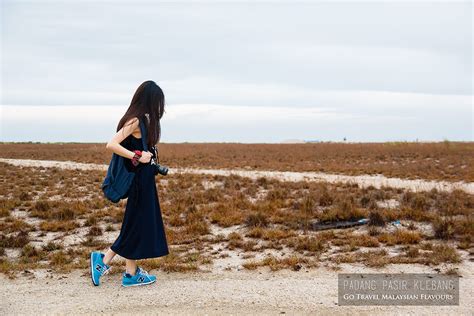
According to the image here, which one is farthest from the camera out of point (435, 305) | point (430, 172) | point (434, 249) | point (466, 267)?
→ point (430, 172)

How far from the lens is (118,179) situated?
5.18 m

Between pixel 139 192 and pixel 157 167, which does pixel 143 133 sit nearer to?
pixel 157 167

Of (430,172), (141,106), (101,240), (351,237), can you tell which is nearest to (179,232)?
(101,240)

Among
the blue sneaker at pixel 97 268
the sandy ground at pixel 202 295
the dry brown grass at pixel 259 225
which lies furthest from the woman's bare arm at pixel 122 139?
the dry brown grass at pixel 259 225

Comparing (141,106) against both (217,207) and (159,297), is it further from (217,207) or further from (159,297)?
(217,207)

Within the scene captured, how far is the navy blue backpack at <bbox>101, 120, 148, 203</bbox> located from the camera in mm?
5129

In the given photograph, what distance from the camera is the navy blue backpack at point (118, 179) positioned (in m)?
5.13

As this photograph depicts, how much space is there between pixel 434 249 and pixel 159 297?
454 centimetres

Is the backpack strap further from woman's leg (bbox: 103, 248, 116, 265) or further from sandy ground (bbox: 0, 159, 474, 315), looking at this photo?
sandy ground (bbox: 0, 159, 474, 315)

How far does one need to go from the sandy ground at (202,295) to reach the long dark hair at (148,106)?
1778 millimetres

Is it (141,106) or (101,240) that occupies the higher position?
(141,106)

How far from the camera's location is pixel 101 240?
8734 millimetres

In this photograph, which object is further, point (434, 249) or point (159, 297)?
point (434, 249)

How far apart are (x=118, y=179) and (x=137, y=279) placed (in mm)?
1328
